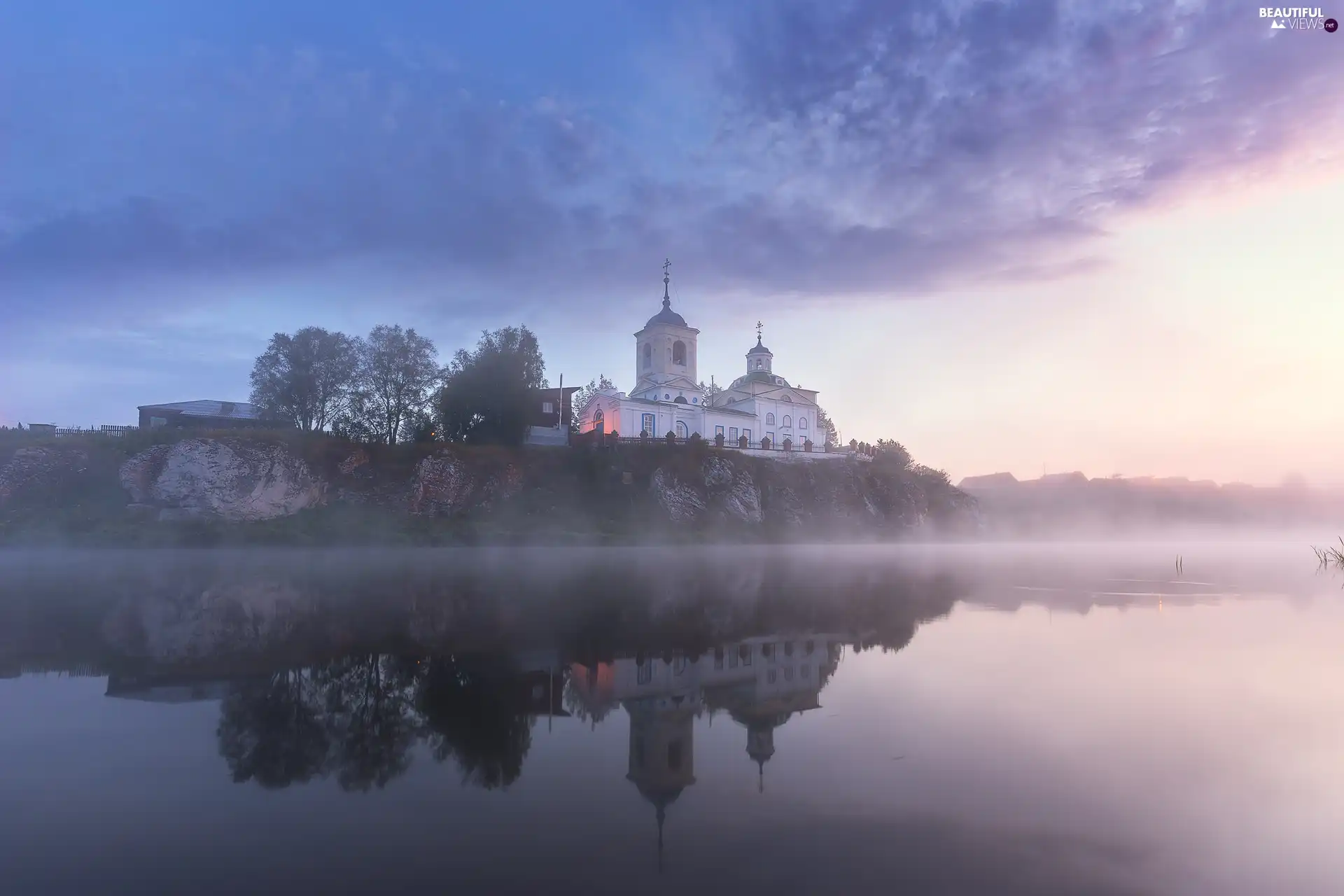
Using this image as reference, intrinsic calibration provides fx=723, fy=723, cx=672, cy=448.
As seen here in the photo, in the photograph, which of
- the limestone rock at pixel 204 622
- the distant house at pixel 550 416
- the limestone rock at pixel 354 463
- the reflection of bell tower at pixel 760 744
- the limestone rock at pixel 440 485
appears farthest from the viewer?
the distant house at pixel 550 416

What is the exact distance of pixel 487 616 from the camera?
21344 millimetres

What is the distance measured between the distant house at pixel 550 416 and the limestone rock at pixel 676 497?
12.5 m

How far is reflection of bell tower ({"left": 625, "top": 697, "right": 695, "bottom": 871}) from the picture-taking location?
28.2ft

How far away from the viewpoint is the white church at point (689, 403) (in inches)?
3076

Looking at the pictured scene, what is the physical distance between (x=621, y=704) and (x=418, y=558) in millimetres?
36213

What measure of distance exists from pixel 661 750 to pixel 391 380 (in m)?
66.4

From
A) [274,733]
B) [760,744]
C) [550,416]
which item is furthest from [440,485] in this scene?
[760,744]

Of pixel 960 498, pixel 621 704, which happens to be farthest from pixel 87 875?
pixel 960 498

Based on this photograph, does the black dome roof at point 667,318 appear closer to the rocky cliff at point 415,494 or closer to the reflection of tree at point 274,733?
the rocky cliff at point 415,494

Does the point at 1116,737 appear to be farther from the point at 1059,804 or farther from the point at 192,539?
the point at 192,539

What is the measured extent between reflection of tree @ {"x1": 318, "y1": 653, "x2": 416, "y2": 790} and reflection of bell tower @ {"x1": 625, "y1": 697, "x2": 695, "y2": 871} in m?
3.05

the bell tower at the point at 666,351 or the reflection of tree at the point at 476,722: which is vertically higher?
the bell tower at the point at 666,351

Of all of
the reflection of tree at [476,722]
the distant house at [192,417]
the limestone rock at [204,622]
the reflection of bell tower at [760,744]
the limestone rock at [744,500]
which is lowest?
the reflection of bell tower at [760,744]

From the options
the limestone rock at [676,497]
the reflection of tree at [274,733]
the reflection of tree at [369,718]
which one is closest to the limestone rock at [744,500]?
the limestone rock at [676,497]
